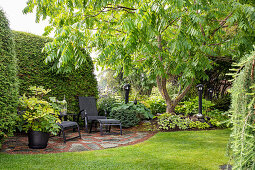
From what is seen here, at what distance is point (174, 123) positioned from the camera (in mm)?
6383

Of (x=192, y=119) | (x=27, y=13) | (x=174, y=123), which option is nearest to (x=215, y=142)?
(x=174, y=123)

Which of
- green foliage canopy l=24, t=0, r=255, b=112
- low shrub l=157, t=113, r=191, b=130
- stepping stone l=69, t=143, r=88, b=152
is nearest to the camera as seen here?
green foliage canopy l=24, t=0, r=255, b=112

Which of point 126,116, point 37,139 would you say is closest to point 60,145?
point 37,139

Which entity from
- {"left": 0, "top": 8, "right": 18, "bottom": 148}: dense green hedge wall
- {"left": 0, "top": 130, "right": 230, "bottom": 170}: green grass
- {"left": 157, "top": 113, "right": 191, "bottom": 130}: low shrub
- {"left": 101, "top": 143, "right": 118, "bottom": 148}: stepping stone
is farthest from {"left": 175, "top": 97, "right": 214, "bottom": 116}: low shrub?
{"left": 0, "top": 8, "right": 18, "bottom": 148}: dense green hedge wall

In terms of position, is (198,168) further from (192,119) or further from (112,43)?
(192,119)

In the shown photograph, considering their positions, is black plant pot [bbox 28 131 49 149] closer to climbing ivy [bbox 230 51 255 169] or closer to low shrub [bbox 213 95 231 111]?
climbing ivy [bbox 230 51 255 169]

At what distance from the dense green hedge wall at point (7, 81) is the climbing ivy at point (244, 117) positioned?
3323 mm

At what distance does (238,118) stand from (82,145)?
3712mm

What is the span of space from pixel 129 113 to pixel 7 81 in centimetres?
406

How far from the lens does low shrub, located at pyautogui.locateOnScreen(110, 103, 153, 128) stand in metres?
6.66

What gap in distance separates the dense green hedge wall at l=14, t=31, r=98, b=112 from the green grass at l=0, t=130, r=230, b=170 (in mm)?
2503

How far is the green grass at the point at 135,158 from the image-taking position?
115 inches

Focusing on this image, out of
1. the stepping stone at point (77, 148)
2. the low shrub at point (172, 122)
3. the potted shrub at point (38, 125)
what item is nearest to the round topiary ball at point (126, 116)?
the low shrub at point (172, 122)

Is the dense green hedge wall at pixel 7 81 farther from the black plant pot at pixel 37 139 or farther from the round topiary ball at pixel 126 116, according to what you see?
the round topiary ball at pixel 126 116
